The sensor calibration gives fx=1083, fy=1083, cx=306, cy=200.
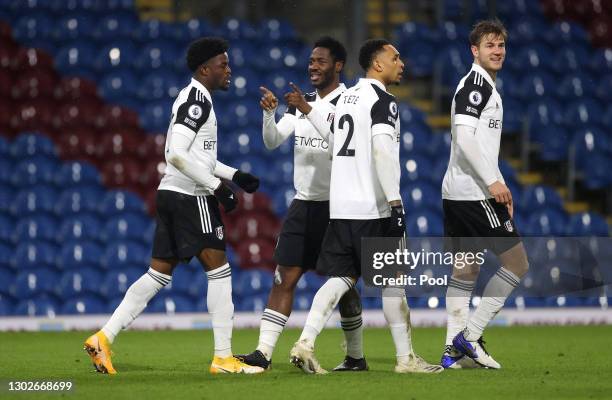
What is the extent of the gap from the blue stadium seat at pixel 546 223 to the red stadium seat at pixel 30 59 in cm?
685

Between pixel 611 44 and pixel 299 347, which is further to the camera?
pixel 611 44

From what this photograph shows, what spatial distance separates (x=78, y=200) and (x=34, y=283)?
4.12 feet

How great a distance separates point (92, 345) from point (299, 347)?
4.63ft

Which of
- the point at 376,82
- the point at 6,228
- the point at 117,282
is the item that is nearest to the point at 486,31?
the point at 376,82

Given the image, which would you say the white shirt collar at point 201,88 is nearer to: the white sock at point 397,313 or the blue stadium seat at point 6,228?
the white sock at point 397,313

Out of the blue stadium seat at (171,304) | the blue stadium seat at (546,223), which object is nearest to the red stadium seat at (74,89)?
the blue stadium seat at (171,304)

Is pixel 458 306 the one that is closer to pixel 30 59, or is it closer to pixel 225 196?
pixel 225 196

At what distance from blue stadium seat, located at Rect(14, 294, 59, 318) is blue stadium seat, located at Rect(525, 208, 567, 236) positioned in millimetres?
5940

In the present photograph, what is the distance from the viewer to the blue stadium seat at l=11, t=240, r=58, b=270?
13.0m

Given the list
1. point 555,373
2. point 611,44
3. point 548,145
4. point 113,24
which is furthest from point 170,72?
point 555,373

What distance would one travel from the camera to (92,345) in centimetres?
718

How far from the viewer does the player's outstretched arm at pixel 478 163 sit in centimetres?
737

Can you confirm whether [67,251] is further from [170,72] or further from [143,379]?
[143,379]

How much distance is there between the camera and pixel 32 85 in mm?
14562
